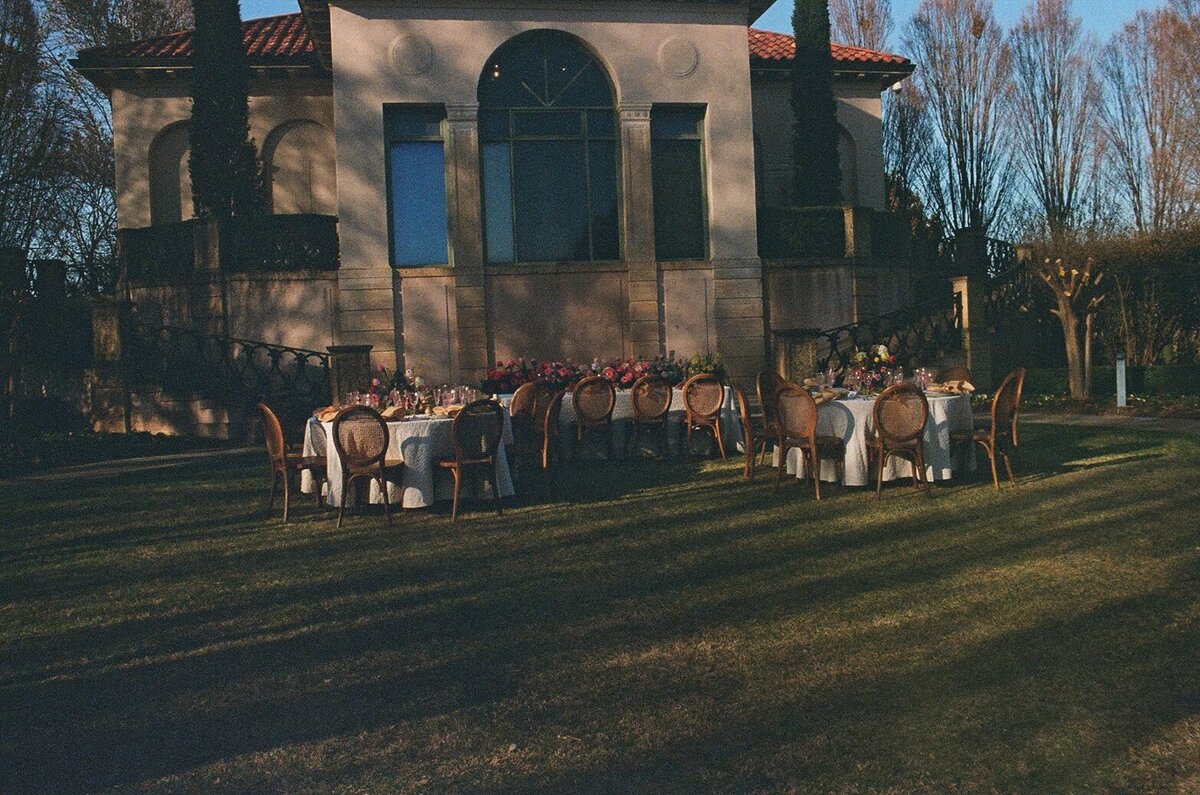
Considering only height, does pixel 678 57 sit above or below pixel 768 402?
above

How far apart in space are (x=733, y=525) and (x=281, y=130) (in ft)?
69.1

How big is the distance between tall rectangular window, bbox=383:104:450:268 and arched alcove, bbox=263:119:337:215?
17.4ft

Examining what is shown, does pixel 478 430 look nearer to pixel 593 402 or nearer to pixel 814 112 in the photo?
pixel 593 402

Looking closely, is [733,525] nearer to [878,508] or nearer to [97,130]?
[878,508]

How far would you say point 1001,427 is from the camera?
39.3ft

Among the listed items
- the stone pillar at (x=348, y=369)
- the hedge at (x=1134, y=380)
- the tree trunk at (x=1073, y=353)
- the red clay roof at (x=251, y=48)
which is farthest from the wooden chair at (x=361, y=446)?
the red clay roof at (x=251, y=48)

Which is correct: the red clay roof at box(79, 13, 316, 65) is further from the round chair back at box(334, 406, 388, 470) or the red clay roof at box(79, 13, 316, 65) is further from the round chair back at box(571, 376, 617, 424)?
the round chair back at box(334, 406, 388, 470)

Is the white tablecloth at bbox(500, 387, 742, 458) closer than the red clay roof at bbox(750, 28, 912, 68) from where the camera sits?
Yes

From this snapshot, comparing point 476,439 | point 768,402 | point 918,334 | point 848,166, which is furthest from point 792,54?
point 476,439

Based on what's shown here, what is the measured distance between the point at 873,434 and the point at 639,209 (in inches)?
500

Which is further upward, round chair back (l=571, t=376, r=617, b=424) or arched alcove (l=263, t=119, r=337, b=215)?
arched alcove (l=263, t=119, r=337, b=215)

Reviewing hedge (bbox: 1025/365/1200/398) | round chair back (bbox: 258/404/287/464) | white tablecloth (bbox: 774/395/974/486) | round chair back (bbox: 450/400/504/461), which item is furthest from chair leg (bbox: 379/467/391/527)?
hedge (bbox: 1025/365/1200/398)

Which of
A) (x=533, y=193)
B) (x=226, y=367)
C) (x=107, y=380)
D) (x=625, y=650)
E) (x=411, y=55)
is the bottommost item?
(x=625, y=650)

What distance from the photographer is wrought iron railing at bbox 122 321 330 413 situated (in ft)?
70.0
